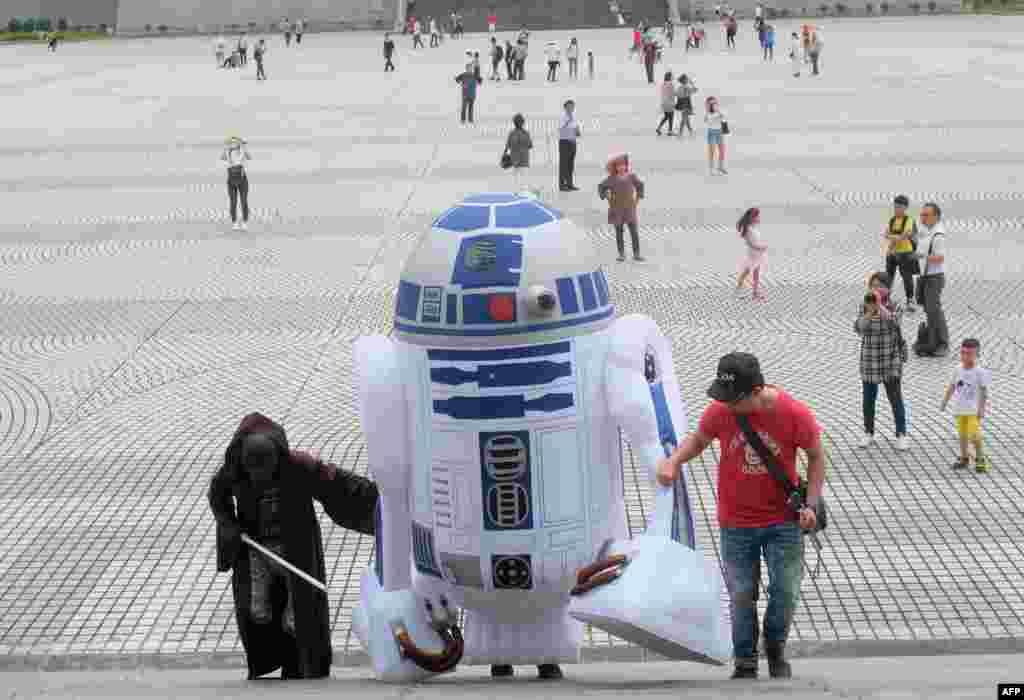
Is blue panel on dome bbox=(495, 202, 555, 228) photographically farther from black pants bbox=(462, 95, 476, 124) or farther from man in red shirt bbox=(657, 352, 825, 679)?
black pants bbox=(462, 95, 476, 124)

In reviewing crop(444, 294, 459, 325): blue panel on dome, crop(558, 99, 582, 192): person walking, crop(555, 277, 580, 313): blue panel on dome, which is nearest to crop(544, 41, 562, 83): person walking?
crop(558, 99, 582, 192): person walking

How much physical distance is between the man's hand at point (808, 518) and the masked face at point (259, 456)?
6.83 feet

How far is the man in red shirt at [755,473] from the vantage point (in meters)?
5.49

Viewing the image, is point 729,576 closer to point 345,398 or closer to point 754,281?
point 345,398

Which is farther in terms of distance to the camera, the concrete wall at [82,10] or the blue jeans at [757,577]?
the concrete wall at [82,10]

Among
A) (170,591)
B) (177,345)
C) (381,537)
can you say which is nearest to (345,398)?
(177,345)

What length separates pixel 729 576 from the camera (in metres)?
5.83

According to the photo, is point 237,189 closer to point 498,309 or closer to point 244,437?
point 244,437

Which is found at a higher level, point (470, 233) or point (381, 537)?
point (470, 233)

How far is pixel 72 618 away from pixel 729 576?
149 inches

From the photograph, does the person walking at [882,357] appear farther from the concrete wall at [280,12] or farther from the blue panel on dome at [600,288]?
the concrete wall at [280,12]

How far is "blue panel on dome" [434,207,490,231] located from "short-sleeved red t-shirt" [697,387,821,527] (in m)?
1.13

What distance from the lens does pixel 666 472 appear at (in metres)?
5.49

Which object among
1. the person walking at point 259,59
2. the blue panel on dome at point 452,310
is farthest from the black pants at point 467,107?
the blue panel on dome at point 452,310
